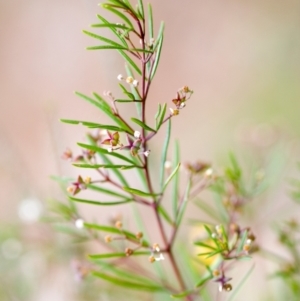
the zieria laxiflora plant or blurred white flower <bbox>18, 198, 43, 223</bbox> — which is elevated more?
the zieria laxiflora plant

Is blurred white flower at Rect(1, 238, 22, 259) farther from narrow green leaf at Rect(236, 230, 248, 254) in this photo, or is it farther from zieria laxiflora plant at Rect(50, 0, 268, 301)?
narrow green leaf at Rect(236, 230, 248, 254)

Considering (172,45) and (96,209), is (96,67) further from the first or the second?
(96,209)

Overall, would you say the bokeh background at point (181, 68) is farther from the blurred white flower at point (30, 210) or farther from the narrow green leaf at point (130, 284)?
the narrow green leaf at point (130, 284)

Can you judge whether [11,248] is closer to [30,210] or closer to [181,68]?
[30,210]

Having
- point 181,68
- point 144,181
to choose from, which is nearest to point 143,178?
point 144,181

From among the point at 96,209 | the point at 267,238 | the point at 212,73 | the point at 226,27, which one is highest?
the point at 226,27

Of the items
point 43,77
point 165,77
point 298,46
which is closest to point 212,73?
point 165,77

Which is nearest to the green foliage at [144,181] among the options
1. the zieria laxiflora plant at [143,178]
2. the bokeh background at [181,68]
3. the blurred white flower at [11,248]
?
the zieria laxiflora plant at [143,178]

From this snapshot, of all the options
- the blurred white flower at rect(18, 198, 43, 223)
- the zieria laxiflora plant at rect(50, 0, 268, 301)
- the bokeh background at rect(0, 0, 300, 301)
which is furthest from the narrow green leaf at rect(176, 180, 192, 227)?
the bokeh background at rect(0, 0, 300, 301)
